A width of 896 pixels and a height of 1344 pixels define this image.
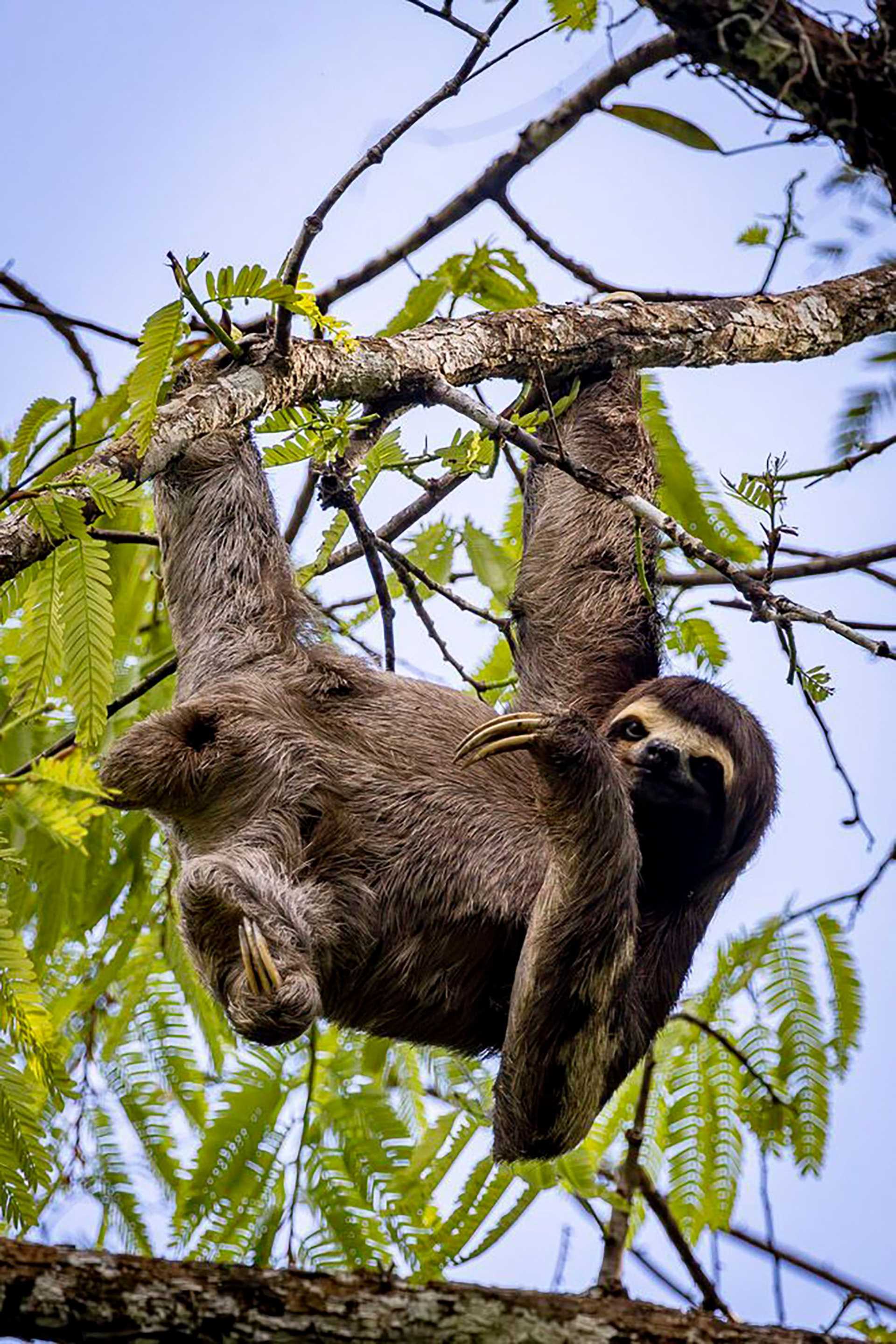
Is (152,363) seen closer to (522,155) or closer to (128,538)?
(128,538)

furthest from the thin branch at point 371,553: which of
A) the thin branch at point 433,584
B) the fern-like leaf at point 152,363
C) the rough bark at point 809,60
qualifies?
the rough bark at point 809,60

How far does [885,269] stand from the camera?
667cm

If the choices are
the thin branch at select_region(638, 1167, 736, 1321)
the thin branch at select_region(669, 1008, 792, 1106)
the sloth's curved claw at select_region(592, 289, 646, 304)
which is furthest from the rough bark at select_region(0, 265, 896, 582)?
the thin branch at select_region(638, 1167, 736, 1321)

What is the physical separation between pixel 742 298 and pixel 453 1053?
3489 millimetres

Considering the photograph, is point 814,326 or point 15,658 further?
point 814,326

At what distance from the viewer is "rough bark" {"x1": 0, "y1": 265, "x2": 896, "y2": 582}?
472cm

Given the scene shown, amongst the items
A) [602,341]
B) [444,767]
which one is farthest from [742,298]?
[444,767]

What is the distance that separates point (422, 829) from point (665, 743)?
1.01 meters

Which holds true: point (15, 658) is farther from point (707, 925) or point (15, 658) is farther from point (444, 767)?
point (707, 925)

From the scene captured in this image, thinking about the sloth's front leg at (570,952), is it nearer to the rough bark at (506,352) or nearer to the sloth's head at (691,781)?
the sloth's head at (691,781)

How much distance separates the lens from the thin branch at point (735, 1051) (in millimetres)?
5547

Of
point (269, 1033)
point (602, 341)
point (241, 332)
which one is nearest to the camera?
point (269, 1033)

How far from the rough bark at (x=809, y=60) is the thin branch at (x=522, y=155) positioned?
8.87 feet

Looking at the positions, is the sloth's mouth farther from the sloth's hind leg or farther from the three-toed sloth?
the sloth's hind leg
